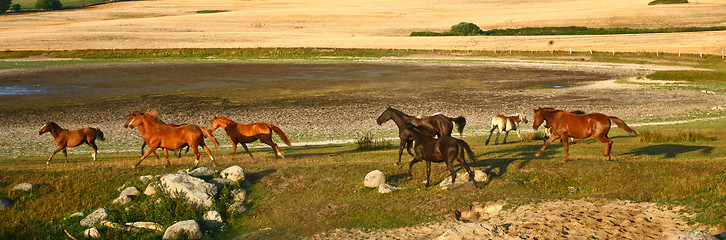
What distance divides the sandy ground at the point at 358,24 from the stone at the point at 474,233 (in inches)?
2628

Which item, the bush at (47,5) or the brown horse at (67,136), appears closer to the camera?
the brown horse at (67,136)

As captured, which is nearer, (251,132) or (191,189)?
(191,189)

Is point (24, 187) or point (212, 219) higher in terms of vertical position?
point (24, 187)

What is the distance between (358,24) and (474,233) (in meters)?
111

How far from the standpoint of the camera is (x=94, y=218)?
48.4ft

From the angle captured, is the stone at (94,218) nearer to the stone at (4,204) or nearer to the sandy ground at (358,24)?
the stone at (4,204)

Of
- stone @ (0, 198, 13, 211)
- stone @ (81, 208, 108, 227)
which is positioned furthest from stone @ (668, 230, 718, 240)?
stone @ (0, 198, 13, 211)

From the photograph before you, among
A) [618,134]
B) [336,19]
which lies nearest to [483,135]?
[618,134]

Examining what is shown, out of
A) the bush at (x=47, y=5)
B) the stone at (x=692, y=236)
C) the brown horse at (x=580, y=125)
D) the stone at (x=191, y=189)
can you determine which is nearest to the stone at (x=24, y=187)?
the stone at (x=191, y=189)

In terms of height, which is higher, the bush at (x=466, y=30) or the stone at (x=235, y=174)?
the bush at (x=466, y=30)

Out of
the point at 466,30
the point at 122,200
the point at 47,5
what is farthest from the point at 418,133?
the point at 47,5

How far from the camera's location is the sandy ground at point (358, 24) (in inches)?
3349

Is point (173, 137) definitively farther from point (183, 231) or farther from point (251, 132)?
point (183, 231)

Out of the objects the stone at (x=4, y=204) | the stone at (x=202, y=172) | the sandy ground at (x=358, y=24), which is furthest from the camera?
the sandy ground at (x=358, y=24)
